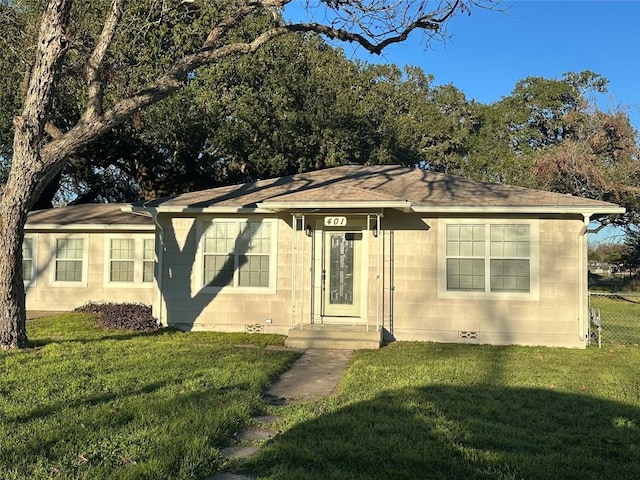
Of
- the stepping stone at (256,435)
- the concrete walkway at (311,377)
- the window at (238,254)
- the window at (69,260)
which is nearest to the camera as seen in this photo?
the stepping stone at (256,435)

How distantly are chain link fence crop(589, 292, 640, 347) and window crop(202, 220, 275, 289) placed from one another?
6568 mm

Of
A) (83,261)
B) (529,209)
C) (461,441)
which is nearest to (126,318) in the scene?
(83,261)

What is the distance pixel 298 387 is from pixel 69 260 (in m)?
11.3

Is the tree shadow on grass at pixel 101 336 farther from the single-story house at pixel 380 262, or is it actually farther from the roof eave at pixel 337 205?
the roof eave at pixel 337 205

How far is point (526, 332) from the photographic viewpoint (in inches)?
416

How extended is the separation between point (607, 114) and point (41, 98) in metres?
24.5

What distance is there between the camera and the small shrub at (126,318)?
11.5 metres

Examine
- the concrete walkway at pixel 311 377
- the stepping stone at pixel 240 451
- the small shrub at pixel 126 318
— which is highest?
the small shrub at pixel 126 318

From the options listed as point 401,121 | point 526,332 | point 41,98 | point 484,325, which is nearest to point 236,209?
point 41,98

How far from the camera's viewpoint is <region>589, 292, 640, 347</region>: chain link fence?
1099 cm

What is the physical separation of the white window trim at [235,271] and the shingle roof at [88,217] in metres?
3.91

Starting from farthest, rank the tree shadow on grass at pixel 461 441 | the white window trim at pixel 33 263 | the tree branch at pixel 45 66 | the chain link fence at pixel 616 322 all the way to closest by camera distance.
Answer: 1. the white window trim at pixel 33 263
2. the chain link fence at pixel 616 322
3. the tree branch at pixel 45 66
4. the tree shadow on grass at pixel 461 441

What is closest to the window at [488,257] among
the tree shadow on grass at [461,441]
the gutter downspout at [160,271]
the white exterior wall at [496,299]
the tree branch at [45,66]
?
the white exterior wall at [496,299]

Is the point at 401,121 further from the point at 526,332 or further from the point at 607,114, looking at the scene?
the point at 526,332
